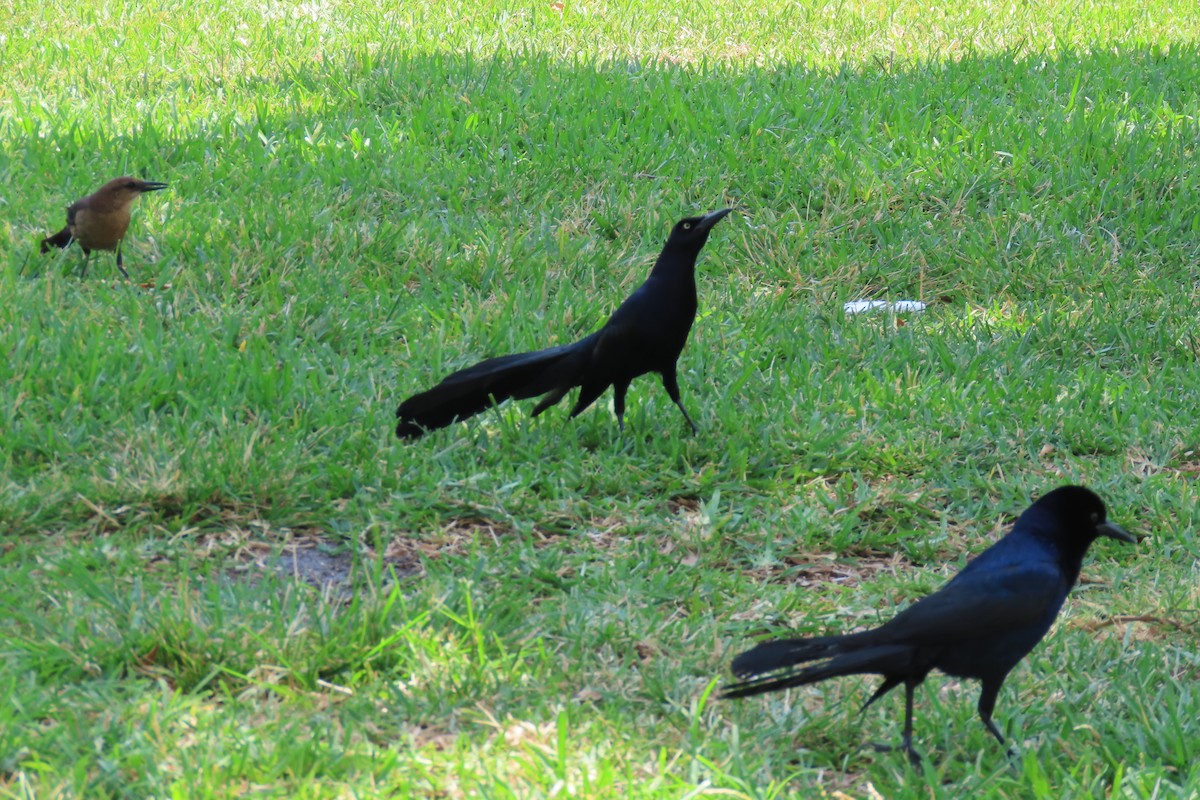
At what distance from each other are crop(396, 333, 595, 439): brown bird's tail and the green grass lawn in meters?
0.12

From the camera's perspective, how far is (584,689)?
3215 millimetres

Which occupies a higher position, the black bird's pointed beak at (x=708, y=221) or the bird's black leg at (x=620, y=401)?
the black bird's pointed beak at (x=708, y=221)

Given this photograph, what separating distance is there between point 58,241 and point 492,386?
2.41 metres

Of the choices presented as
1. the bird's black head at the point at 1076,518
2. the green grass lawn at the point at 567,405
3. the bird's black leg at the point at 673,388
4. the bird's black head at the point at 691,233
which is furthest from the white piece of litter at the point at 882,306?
the bird's black head at the point at 1076,518

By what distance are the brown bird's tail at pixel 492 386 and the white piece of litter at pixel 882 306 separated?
6.33 ft

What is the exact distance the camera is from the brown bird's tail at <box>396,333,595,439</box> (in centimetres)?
434

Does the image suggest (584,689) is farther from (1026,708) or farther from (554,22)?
(554,22)

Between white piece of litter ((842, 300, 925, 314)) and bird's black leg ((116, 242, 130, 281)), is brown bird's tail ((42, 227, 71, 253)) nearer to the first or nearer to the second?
bird's black leg ((116, 242, 130, 281))

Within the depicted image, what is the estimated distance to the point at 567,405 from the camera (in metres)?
4.89

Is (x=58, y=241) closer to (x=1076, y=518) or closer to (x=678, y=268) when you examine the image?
(x=678, y=268)

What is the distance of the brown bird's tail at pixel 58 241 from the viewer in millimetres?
5617

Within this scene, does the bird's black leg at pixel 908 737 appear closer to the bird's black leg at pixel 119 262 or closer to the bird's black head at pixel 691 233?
the bird's black head at pixel 691 233

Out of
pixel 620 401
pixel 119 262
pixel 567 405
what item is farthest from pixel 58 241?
pixel 620 401

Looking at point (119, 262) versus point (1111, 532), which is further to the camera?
point (119, 262)
